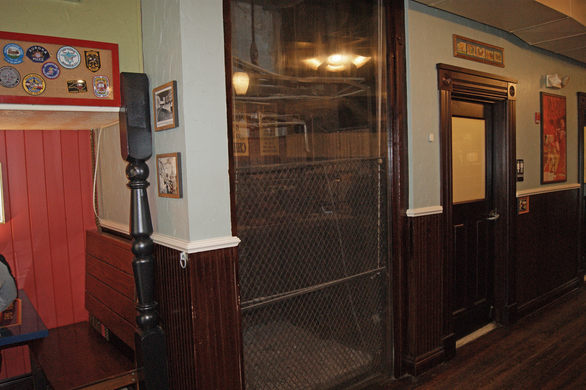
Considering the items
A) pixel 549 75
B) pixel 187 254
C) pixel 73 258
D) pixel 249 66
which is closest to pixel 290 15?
pixel 249 66

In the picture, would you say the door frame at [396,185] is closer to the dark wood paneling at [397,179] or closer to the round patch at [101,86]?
the dark wood paneling at [397,179]

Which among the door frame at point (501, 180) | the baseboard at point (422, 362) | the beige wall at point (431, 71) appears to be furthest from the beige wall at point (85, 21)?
the baseboard at point (422, 362)

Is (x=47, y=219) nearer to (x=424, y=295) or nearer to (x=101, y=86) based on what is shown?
(x=101, y=86)

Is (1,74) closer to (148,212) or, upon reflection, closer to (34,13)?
(34,13)

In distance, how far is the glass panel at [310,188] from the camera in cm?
226

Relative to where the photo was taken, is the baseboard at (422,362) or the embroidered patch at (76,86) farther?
the baseboard at (422,362)

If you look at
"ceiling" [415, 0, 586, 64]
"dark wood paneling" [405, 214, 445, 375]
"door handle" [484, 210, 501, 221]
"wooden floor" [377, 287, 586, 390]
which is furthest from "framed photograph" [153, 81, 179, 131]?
"door handle" [484, 210, 501, 221]

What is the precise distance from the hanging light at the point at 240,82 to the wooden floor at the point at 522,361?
2.09 meters

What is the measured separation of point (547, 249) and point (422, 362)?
2265 mm

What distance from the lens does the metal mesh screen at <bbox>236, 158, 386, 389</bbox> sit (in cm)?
229

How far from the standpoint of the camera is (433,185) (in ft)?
10.2

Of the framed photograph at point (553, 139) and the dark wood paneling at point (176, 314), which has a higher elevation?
the framed photograph at point (553, 139)

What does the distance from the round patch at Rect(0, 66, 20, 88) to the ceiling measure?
245 cm

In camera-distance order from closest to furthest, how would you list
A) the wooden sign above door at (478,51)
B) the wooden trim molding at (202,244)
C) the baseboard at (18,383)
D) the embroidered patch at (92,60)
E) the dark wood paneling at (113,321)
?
the wooden trim molding at (202,244) < the embroidered patch at (92,60) < the dark wood paneling at (113,321) < the baseboard at (18,383) < the wooden sign above door at (478,51)
